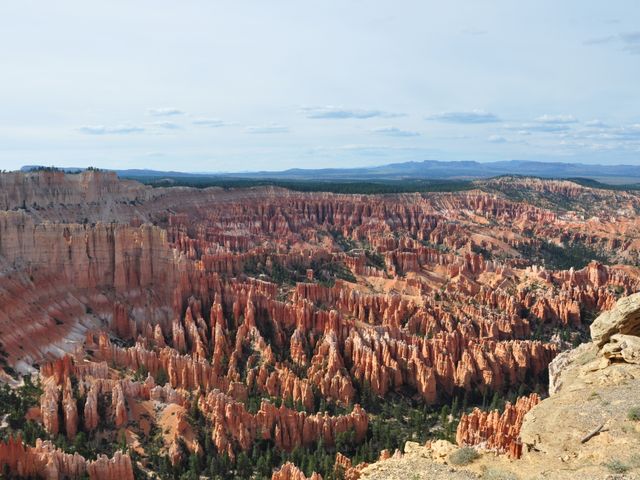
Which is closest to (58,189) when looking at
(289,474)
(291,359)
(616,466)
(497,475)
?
(291,359)

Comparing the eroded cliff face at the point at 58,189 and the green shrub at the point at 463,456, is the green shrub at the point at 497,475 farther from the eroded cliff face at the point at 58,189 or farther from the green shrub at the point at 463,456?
the eroded cliff face at the point at 58,189

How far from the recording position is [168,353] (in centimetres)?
3806

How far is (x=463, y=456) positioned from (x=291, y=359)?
27.9 m

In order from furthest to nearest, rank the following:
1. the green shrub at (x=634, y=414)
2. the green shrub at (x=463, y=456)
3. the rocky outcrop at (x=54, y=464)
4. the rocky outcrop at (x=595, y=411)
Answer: the rocky outcrop at (x=54, y=464) → the green shrub at (x=634, y=414) → the green shrub at (x=463, y=456) → the rocky outcrop at (x=595, y=411)

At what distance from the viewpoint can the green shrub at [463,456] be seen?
650 inches

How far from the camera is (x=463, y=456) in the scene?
1666cm

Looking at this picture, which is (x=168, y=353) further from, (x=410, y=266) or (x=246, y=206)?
(x=246, y=206)

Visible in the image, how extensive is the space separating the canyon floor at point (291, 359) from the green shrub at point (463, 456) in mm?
116

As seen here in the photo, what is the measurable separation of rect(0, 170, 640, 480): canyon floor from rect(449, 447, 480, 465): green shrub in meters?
0.12

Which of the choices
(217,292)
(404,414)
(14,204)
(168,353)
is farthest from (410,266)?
(14,204)

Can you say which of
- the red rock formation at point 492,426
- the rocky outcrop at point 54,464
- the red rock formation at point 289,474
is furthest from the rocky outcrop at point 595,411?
Result: the rocky outcrop at point 54,464

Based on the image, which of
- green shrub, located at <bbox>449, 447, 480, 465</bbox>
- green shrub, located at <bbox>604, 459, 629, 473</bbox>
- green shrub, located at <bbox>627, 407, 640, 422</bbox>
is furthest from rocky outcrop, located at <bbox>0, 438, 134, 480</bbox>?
green shrub, located at <bbox>627, 407, 640, 422</bbox>

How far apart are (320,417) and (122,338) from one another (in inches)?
711

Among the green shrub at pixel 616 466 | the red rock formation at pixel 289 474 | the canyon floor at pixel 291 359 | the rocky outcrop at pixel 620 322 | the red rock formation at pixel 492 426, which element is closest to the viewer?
the green shrub at pixel 616 466
